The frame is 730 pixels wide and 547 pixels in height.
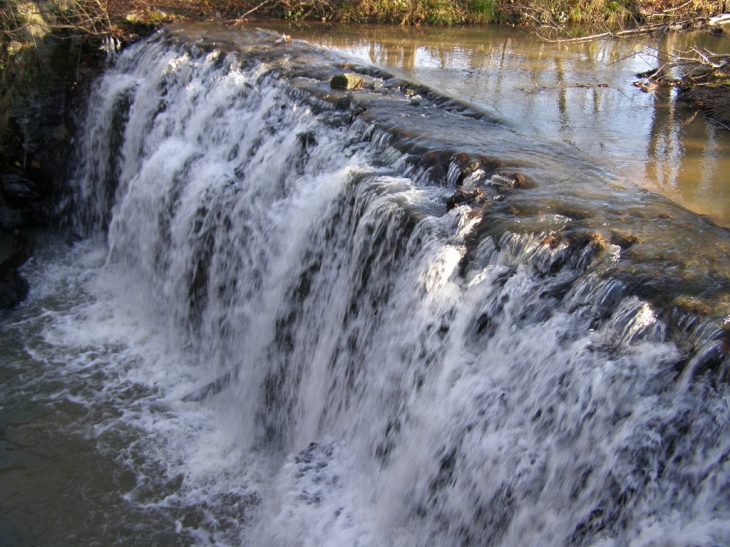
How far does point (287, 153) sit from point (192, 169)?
1.58 metres

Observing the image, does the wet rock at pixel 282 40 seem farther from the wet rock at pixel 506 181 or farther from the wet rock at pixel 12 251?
the wet rock at pixel 506 181

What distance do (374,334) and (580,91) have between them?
18.1ft

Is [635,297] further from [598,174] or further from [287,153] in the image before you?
[287,153]

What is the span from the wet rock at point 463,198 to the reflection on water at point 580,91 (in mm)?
1592

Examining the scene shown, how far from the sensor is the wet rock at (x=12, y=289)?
26.1ft

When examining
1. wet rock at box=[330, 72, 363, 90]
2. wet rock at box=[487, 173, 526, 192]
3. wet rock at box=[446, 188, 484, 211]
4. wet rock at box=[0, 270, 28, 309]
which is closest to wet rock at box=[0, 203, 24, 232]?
wet rock at box=[0, 270, 28, 309]

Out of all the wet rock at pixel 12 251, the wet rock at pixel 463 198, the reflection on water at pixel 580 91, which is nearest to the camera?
the wet rock at pixel 463 198

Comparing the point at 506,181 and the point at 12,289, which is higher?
the point at 506,181

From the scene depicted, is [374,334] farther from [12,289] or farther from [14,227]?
[14,227]

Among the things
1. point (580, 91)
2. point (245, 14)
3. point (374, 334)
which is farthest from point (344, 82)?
point (245, 14)

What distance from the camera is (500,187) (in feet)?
16.4

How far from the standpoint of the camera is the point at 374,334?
474cm

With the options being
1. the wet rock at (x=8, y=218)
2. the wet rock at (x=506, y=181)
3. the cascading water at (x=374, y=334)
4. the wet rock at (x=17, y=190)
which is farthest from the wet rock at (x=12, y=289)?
the wet rock at (x=506, y=181)

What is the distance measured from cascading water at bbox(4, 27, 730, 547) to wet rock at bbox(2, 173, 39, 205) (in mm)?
1627
